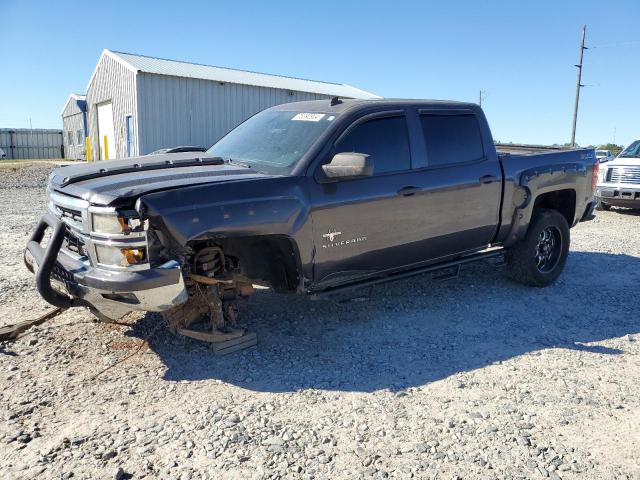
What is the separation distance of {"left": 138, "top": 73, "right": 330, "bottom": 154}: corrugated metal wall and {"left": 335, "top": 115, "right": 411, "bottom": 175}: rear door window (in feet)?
58.1

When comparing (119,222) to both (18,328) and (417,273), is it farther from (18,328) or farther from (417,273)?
(417,273)

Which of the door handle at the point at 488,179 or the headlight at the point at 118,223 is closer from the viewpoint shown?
the headlight at the point at 118,223

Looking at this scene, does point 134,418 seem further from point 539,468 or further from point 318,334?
point 539,468

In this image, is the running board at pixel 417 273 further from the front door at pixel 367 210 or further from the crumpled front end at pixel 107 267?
the crumpled front end at pixel 107 267

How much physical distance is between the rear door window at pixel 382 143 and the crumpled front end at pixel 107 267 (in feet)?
5.78

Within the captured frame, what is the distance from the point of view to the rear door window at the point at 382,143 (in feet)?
14.9

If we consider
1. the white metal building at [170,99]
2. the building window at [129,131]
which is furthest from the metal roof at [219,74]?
the building window at [129,131]

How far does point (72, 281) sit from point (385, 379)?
89.0 inches

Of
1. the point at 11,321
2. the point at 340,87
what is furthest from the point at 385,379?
the point at 340,87

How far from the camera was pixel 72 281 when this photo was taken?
367 centimetres

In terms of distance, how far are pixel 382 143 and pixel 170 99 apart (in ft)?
60.2

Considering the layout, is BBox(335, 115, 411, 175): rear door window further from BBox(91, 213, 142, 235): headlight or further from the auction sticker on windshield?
BBox(91, 213, 142, 235): headlight

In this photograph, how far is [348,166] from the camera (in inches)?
159

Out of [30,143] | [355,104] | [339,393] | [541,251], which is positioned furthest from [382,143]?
[30,143]
